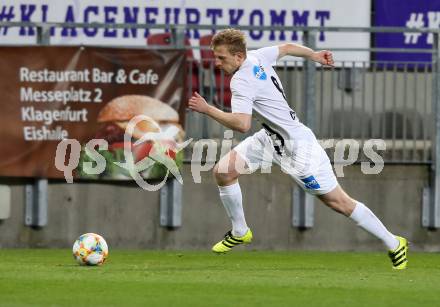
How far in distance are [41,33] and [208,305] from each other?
755cm

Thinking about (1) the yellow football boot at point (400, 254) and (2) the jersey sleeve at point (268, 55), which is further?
(2) the jersey sleeve at point (268, 55)

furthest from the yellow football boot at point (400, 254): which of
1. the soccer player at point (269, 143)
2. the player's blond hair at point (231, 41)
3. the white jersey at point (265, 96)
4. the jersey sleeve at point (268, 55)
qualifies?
the player's blond hair at point (231, 41)

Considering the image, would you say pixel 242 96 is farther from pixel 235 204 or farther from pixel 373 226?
pixel 373 226

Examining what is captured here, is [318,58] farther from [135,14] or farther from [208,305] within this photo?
[135,14]

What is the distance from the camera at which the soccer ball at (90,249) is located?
487 inches

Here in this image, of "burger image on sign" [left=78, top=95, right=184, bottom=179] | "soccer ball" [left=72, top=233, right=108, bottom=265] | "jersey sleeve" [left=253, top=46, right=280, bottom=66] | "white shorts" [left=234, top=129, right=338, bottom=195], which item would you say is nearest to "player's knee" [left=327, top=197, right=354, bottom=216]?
A: "white shorts" [left=234, top=129, right=338, bottom=195]

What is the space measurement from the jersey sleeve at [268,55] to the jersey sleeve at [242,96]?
0.52 m

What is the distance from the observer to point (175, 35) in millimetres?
16203

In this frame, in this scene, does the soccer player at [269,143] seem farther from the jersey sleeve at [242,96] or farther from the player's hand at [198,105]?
the player's hand at [198,105]

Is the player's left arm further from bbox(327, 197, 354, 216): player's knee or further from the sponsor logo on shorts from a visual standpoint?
bbox(327, 197, 354, 216): player's knee

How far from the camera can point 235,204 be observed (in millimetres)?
13016

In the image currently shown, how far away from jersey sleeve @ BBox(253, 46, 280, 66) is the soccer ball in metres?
2.24

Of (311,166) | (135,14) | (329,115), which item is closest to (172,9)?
(135,14)

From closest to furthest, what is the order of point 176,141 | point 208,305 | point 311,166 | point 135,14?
point 208,305, point 311,166, point 176,141, point 135,14
